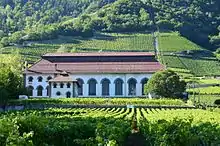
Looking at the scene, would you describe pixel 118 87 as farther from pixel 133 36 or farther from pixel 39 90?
pixel 133 36

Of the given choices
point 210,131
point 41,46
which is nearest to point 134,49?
point 41,46

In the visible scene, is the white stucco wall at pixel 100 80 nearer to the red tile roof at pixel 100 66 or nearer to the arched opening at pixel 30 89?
the arched opening at pixel 30 89

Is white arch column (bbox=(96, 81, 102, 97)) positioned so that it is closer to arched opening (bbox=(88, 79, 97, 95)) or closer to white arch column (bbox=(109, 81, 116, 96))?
arched opening (bbox=(88, 79, 97, 95))

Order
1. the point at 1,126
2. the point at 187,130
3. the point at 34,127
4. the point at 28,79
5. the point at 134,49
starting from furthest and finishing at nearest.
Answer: the point at 134,49
the point at 28,79
the point at 187,130
the point at 34,127
the point at 1,126

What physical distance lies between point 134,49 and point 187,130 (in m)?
110

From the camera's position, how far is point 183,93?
83.2 metres

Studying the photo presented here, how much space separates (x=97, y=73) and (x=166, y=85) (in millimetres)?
16385

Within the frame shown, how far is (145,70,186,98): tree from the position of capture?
79.7m

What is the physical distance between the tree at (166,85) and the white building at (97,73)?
371 inches

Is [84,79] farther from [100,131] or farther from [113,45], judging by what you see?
[100,131]

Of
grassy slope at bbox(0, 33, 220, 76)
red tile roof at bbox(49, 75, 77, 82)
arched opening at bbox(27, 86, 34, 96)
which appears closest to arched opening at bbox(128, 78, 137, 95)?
red tile roof at bbox(49, 75, 77, 82)

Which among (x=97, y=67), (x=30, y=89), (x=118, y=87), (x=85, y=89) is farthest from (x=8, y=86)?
(x=118, y=87)

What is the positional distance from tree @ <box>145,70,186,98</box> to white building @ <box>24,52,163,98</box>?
30.9 ft

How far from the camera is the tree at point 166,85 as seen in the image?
79.7 m
